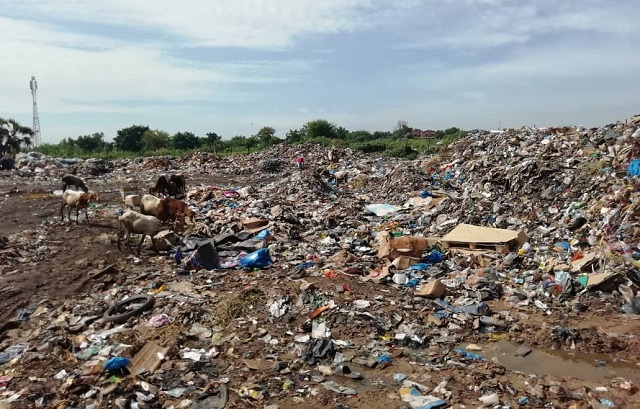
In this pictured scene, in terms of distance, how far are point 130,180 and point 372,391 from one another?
59.1 feet

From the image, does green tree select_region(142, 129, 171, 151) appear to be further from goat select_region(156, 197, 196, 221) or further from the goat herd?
goat select_region(156, 197, 196, 221)

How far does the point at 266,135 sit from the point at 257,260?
30.2 meters

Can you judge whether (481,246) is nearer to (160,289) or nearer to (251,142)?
(160,289)

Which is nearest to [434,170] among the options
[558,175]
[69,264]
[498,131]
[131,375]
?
[498,131]

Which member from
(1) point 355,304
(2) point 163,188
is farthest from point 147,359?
(2) point 163,188

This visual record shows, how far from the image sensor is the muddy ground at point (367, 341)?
3.90 metres

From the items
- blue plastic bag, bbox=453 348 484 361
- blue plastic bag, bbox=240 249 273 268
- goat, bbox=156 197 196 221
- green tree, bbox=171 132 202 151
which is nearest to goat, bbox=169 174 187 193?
goat, bbox=156 197 196 221

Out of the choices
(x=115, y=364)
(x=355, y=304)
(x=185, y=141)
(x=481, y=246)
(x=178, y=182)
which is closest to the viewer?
(x=115, y=364)

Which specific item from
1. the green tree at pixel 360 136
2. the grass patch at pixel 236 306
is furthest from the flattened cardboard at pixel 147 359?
the green tree at pixel 360 136

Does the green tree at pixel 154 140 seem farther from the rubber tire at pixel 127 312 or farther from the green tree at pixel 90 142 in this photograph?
the rubber tire at pixel 127 312

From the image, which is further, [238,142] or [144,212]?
[238,142]

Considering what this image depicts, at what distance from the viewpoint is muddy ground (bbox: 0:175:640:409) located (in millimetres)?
3898

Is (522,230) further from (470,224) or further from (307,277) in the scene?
(307,277)

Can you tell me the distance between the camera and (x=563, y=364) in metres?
4.54
